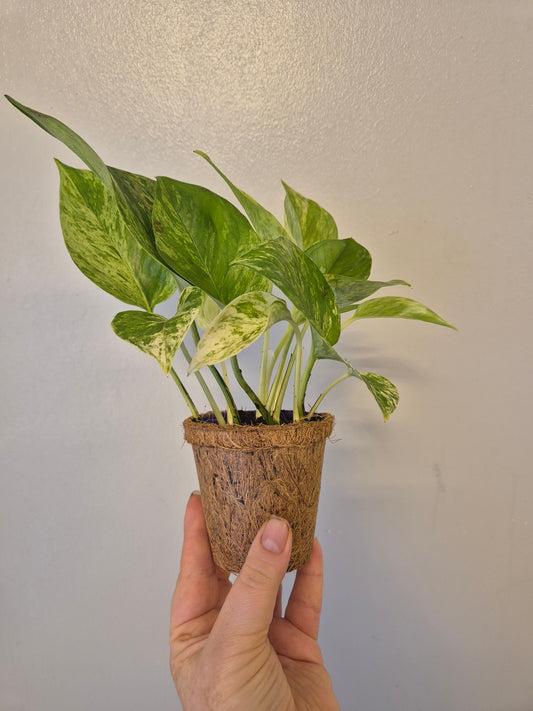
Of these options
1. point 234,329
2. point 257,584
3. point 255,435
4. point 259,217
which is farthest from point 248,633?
point 259,217

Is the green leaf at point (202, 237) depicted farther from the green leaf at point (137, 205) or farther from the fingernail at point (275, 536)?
the fingernail at point (275, 536)

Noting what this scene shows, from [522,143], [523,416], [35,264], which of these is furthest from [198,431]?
[522,143]

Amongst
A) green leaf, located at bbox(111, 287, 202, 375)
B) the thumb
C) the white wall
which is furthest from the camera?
the white wall

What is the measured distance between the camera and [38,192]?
800mm

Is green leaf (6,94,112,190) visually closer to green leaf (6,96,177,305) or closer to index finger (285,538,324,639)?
green leaf (6,96,177,305)

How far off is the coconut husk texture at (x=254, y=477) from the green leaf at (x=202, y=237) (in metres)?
0.14

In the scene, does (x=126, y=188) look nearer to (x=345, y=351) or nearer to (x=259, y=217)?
(x=259, y=217)

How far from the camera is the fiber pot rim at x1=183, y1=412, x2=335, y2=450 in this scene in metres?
0.49

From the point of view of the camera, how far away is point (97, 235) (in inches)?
20.7

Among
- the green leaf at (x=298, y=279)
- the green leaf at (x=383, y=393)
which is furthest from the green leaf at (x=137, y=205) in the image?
the green leaf at (x=383, y=393)

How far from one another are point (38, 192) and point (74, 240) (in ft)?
1.18

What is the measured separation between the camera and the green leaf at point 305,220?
56 centimetres

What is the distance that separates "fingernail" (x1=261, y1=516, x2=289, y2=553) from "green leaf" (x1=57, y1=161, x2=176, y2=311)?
285 millimetres

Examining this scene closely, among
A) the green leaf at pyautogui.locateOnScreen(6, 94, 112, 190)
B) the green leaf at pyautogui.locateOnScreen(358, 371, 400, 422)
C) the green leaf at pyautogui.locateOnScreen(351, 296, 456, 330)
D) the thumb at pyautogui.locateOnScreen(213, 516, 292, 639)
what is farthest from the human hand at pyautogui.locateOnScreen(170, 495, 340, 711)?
the green leaf at pyautogui.locateOnScreen(6, 94, 112, 190)
